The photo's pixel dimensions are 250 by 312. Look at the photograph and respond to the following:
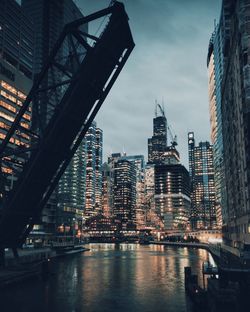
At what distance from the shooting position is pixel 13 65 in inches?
4331

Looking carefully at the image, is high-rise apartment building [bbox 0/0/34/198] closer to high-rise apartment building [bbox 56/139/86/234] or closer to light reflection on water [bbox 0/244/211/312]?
high-rise apartment building [bbox 56/139/86/234]

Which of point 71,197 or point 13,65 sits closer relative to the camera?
point 13,65

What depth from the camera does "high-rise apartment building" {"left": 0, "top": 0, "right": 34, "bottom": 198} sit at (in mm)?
99750

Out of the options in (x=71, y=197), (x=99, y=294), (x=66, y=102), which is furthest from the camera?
(x=71, y=197)

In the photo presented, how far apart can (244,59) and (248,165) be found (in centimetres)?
1500

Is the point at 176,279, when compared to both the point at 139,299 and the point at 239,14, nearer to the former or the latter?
the point at 139,299

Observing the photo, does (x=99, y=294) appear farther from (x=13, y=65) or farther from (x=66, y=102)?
(x=13, y=65)

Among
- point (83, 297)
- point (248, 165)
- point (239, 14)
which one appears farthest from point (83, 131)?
point (239, 14)

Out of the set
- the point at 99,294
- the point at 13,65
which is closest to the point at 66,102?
the point at 99,294

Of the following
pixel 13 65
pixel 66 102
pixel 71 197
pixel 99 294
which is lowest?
pixel 99 294

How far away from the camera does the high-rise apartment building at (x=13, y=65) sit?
9975 centimetres

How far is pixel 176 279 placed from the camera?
4441 cm

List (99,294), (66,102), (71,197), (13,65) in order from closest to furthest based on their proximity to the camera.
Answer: (66,102), (99,294), (13,65), (71,197)

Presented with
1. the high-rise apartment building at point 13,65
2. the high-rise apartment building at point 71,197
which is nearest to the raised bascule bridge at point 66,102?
the high-rise apartment building at point 13,65
